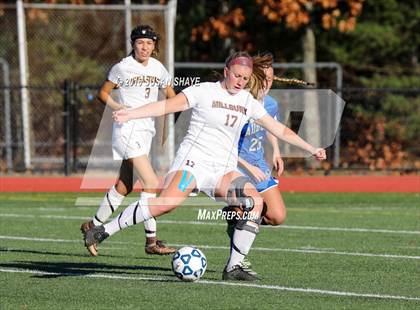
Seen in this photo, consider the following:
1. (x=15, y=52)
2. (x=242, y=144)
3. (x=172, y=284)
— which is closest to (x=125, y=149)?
(x=242, y=144)

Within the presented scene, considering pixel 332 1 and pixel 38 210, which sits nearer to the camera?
pixel 38 210

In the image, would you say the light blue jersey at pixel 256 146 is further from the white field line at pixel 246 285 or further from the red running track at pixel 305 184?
the red running track at pixel 305 184

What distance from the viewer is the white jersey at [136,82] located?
1170cm

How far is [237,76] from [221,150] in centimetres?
63

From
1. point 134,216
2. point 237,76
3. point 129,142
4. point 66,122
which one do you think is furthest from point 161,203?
point 66,122

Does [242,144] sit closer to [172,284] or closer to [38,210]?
[172,284]

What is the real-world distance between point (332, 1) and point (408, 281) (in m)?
15.5

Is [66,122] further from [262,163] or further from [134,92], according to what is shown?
[262,163]

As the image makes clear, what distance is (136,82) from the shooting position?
38.4ft

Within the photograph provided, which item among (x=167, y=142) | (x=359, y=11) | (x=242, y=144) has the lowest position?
(x=167, y=142)

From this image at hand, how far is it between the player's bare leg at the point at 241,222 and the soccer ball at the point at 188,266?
1.00 feet

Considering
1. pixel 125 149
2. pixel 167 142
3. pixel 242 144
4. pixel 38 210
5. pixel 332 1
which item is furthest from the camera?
pixel 332 1

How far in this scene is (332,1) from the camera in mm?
24250

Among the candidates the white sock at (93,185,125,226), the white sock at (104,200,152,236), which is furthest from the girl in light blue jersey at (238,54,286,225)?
the white sock at (93,185,125,226)
